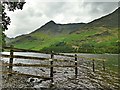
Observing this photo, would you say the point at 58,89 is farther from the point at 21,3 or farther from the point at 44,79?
the point at 21,3

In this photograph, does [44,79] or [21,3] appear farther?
[21,3]

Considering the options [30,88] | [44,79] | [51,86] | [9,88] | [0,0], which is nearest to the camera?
[9,88]

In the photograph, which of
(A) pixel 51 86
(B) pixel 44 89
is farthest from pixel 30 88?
(A) pixel 51 86

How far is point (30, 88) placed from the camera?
15.5m

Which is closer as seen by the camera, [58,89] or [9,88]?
[9,88]

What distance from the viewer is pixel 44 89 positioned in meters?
15.7

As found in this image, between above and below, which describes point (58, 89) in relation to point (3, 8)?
below

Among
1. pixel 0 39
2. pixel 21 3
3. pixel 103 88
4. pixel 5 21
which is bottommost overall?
pixel 103 88

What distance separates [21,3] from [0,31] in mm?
4623

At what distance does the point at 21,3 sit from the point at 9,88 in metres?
11.6

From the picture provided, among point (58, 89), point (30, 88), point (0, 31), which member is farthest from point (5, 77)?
point (0, 31)

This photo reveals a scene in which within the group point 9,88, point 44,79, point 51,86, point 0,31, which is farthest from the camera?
point 0,31

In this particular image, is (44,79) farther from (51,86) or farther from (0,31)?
(0,31)

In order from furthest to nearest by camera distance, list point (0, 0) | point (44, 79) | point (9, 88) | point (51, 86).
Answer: point (0, 0)
point (44, 79)
point (51, 86)
point (9, 88)
